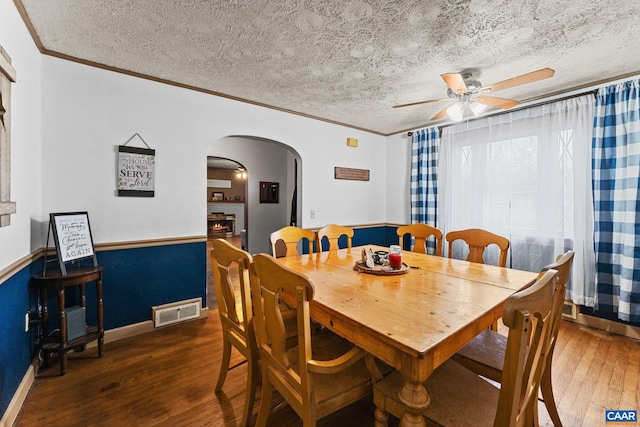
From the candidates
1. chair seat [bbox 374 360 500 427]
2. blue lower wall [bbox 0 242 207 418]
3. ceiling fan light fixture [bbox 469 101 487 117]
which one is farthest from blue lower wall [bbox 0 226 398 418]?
ceiling fan light fixture [bbox 469 101 487 117]

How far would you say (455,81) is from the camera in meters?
2.02

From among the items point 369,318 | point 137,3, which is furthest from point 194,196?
point 369,318

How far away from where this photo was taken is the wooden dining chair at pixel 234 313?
140cm

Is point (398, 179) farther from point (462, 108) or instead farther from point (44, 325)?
point (44, 325)

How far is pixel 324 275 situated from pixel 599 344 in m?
2.55

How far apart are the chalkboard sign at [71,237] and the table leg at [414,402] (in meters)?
2.31

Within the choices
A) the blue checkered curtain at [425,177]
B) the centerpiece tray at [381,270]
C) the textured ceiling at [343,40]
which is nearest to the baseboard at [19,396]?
the centerpiece tray at [381,270]

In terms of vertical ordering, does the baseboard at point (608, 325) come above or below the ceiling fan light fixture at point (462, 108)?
below

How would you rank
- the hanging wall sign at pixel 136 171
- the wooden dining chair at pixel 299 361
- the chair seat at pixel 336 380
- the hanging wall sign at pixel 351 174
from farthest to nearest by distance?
the hanging wall sign at pixel 351 174, the hanging wall sign at pixel 136 171, the chair seat at pixel 336 380, the wooden dining chair at pixel 299 361

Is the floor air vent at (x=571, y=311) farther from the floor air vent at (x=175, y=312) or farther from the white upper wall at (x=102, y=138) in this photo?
the floor air vent at (x=175, y=312)

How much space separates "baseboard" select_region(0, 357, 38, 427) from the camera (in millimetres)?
1453

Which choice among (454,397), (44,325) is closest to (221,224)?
(44,325)

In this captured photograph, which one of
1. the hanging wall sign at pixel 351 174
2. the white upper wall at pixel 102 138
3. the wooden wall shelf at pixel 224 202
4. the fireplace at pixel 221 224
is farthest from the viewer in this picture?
the wooden wall shelf at pixel 224 202

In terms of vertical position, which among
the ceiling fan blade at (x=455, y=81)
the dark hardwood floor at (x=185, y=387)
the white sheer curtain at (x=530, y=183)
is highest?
the ceiling fan blade at (x=455, y=81)
